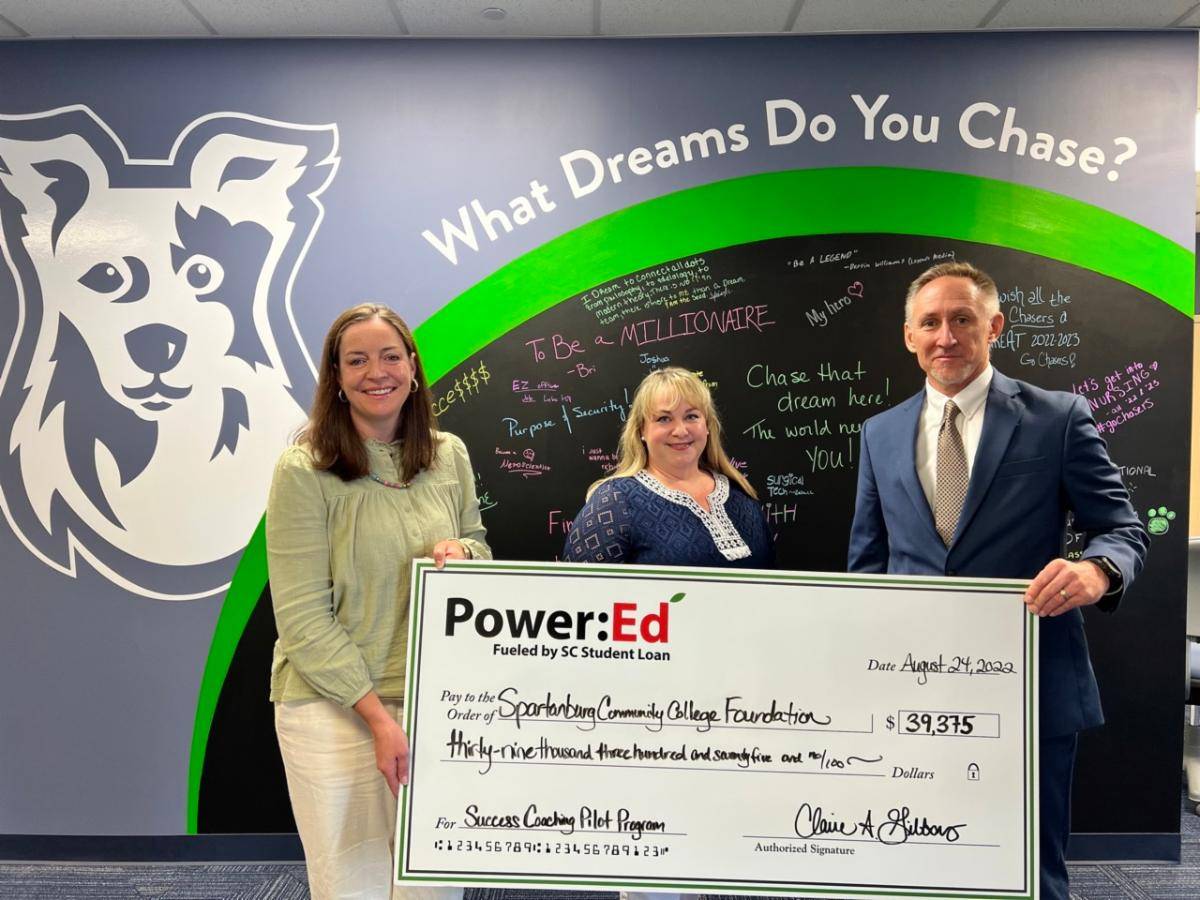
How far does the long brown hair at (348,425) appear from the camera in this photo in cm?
175

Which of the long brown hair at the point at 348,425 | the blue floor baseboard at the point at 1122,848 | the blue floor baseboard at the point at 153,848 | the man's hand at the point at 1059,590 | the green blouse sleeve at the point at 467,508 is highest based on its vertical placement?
the long brown hair at the point at 348,425

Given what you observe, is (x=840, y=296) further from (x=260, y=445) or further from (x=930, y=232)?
(x=260, y=445)

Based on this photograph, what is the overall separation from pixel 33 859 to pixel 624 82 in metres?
3.58

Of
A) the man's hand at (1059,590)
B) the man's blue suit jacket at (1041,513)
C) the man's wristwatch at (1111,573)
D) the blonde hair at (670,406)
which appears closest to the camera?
the man's hand at (1059,590)

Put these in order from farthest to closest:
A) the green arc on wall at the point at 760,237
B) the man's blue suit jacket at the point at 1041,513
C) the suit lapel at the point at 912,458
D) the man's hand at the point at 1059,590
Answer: the green arc on wall at the point at 760,237 → the suit lapel at the point at 912,458 → the man's blue suit jacket at the point at 1041,513 → the man's hand at the point at 1059,590

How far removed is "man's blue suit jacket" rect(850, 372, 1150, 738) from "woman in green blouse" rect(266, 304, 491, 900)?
45.3 inches

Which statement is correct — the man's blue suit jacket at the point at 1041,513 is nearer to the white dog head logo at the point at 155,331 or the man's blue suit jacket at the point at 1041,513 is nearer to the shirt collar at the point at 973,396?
the shirt collar at the point at 973,396

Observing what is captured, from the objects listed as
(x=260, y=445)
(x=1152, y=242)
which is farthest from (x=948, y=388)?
(x=260, y=445)

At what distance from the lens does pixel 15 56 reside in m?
2.98

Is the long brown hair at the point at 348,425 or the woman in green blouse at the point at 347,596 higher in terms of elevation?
the long brown hair at the point at 348,425

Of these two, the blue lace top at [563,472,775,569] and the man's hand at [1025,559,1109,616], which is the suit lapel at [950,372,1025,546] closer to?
the man's hand at [1025,559,1109,616]

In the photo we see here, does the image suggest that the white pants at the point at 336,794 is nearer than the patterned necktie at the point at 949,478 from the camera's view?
Yes

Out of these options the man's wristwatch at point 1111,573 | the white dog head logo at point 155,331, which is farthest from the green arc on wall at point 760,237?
the man's wristwatch at point 1111,573

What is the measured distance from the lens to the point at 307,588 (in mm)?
1712
